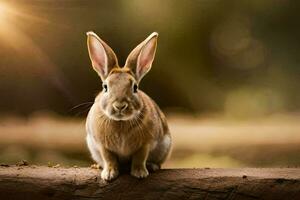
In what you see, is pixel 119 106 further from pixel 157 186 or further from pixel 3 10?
pixel 3 10

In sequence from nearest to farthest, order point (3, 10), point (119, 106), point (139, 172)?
Answer: point (119, 106), point (139, 172), point (3, 10)

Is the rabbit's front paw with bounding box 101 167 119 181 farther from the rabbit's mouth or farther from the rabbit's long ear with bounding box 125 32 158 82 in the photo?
the rabbit's long ear with bounding box 125 32 158 82

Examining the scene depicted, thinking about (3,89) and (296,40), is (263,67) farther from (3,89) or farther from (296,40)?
(3,89)

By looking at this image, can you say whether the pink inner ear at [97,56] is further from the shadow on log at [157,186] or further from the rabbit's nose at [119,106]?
the shadow on log at [157,186]

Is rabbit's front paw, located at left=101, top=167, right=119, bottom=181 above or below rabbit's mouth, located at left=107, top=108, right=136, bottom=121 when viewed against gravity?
below

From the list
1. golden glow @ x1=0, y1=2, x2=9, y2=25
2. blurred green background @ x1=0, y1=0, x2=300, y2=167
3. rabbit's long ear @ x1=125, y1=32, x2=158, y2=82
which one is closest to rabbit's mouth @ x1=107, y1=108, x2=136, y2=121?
rabbit's long ear @ x1=125, y1=32, x2=158, y2=82

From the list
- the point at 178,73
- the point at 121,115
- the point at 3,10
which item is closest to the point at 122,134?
the point at 121,115

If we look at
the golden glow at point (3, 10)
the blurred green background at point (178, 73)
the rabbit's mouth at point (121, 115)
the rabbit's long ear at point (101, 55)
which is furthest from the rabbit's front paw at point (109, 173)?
the golden glow at point (3, 10)

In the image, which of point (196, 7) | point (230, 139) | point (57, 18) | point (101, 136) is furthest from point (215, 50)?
point (101, 136)
